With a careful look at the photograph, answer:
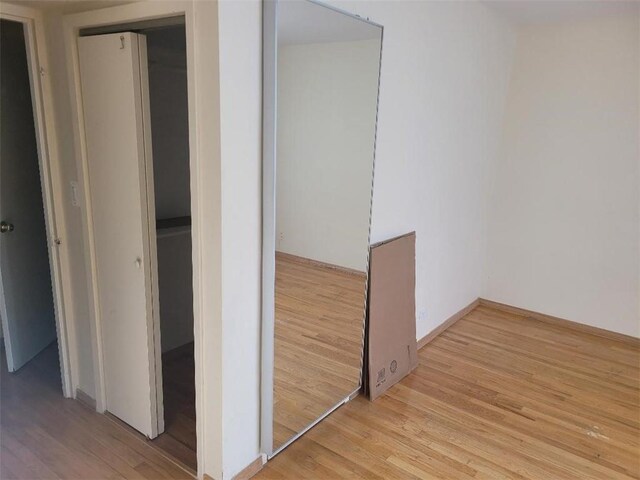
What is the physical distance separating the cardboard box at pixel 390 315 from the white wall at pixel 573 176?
157 centimetres

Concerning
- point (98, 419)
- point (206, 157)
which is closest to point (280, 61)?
point (206, 157)

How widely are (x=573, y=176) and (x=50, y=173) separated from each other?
3.69 metres

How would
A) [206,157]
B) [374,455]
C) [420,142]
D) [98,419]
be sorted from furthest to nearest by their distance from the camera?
[420,142], [98,419], [374,455], [206,157]

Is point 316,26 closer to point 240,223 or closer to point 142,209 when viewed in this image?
point 240,223

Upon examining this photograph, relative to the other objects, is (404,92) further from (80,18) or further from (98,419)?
(98,419)

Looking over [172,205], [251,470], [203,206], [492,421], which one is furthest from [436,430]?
[172,205]

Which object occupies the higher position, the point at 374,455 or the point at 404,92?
the point at 404,92

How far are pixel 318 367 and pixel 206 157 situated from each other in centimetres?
142

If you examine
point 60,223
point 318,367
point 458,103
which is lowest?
point 318,367

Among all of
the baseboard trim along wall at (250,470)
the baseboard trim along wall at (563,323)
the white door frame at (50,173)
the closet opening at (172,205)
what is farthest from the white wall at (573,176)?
the white door frame at (50,173)

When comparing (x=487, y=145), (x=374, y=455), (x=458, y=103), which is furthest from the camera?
(x=487, y=145)

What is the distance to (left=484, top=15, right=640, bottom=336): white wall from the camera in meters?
3.67

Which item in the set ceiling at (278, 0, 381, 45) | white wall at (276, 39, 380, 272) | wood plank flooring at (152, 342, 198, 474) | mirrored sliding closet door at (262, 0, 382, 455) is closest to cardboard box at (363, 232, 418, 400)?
mirrored sliding closet door at (262, 0, 382, 455)

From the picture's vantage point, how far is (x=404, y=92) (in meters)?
2.82
